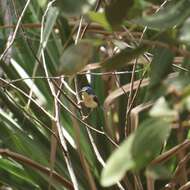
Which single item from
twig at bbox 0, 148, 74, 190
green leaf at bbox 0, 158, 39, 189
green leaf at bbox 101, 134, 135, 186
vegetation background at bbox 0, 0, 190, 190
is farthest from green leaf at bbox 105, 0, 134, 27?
green leaf at bbox 0, 158, 39, 189

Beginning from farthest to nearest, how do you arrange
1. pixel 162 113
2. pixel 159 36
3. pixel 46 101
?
pixel 46 101 → pixel 159 36 → pixel 162 113

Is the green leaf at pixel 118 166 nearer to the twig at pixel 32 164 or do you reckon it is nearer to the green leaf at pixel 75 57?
the green leaf at pixel 75 57

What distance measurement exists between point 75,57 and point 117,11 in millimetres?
52

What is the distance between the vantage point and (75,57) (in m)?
0.48

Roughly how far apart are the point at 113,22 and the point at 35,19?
147 centimetres

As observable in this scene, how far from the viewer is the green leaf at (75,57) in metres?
0.48

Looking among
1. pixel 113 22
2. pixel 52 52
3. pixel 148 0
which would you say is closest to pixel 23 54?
pixel 52 52

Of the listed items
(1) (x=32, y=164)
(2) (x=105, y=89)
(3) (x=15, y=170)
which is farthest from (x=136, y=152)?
(2) (x=105, y=89)

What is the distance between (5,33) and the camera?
152 cm

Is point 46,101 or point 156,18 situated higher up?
point 156,18

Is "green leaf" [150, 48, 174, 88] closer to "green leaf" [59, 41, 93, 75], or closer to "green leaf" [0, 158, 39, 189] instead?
"green leaf" [59, 41, 93, 75]

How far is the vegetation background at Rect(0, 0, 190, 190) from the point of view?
16.8 inches

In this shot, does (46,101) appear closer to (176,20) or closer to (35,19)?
(35,19)

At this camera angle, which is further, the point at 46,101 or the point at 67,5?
the point at 46,101
